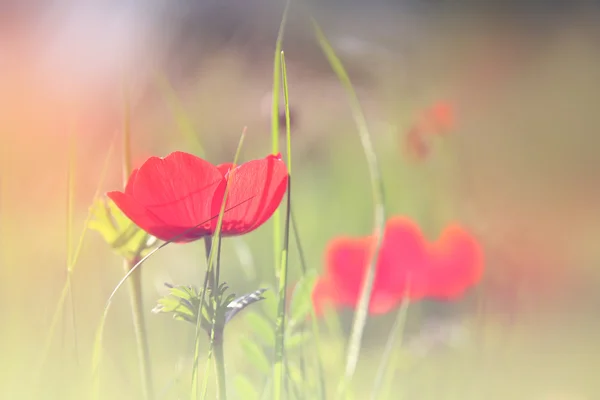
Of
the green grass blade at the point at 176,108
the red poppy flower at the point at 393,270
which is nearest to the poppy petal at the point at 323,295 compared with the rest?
the red poppy flower at the point at 393,270

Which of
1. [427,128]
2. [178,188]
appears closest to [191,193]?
[178,188]

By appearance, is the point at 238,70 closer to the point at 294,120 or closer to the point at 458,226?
Result: the point at 294,120

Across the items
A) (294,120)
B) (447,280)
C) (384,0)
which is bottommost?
(447,280)

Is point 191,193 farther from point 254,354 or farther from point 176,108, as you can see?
point 176,108

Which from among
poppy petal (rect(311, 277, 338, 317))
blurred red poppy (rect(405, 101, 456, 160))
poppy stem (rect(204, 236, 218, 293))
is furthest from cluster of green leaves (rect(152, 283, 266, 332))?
blurred red poppy (rect(405, 101, 456, 160))

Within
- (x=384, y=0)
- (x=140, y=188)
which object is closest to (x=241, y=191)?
(x=140, y=188)

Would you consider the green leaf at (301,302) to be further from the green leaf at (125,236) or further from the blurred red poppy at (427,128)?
the blurred red poppy at (427,128)

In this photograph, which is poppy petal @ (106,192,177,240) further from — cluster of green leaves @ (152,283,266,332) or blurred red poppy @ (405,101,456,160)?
blurred red poppy @ (405,101,456,160)
